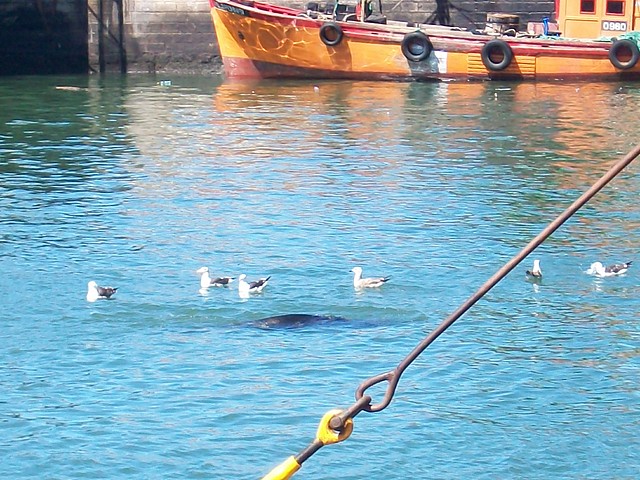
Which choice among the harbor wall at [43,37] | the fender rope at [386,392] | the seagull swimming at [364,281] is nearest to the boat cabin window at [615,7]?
the harbor wall at [43,37]

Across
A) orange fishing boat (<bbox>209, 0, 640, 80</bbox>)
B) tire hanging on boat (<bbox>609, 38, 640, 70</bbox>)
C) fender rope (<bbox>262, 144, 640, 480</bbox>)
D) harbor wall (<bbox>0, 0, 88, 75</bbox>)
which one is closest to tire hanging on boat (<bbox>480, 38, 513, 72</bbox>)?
orange fishing boat (<bbox>209, 0, 640, 80</bbox>)

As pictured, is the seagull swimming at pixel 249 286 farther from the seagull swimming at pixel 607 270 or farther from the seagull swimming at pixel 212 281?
the seagull swimming at pixel 607 270

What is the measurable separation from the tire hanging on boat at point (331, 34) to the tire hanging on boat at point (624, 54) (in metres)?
6.51

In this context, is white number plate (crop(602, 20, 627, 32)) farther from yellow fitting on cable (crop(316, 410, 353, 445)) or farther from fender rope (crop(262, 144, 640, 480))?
yellow fitting on cable (crop(316, 410, 353, 445))

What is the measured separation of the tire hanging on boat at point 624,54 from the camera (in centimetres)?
3003

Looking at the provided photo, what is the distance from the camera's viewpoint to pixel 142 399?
9695 mm

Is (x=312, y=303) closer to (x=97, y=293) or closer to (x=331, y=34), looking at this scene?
(x=97, y=293)

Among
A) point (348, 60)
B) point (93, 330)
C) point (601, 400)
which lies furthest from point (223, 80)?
point (601, 400)

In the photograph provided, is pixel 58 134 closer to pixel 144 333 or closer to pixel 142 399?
pixel 144 333

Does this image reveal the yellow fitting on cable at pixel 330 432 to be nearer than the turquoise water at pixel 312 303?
Yes

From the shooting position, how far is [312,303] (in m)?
12.1

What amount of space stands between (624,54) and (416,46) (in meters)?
4.99

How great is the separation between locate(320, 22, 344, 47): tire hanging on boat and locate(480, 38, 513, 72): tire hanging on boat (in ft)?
11.3

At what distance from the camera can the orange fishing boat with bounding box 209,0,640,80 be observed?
3031cm
